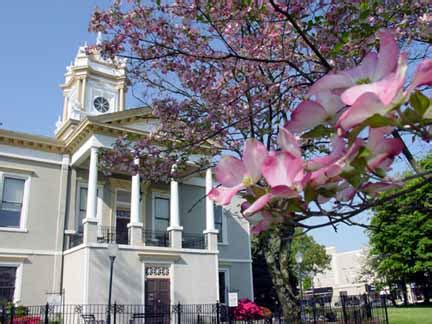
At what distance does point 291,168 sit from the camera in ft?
2.44

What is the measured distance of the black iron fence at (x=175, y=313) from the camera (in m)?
13.2

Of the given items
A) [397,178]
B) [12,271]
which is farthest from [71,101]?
[397,178]

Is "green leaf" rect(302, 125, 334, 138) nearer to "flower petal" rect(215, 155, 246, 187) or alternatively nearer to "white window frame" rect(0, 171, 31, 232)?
"flower petal" rect(215, 155, 246, 187)

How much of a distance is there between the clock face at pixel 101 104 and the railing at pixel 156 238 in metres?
7.73

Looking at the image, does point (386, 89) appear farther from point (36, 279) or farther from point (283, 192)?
point (36, 279)

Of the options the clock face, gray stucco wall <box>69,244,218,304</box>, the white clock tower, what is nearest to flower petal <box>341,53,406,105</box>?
gray stucco wall <box>69,244,218,304</box>

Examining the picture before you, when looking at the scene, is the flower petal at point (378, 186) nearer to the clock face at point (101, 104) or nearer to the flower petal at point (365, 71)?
the flower petal at point (365, 71)

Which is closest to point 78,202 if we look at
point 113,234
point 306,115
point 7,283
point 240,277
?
point 113,234

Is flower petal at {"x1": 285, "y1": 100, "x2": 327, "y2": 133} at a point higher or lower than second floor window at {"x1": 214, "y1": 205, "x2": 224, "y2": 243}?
lower

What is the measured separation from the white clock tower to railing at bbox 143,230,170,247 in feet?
24.0

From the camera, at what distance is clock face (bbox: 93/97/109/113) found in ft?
73.4

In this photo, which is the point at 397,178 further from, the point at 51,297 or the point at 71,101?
the point at 71,101

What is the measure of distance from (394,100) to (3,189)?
1768 centimetres

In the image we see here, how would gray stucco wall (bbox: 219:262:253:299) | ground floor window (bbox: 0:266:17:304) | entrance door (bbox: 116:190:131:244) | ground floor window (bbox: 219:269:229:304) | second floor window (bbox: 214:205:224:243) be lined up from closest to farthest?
ground floor window (bbox: 0:266:17:304) < entrance door (bbox: 116:190:131:244) < ground floor window (bbox: 219:269:229:304) < gray stucco wall (bbox: 219:262:253:299) < second floor window (bbox: 214:205:224:243)
